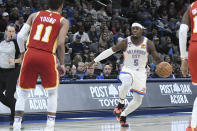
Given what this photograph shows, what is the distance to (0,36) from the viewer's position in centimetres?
1436

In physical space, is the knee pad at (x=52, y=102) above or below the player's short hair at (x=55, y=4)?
below

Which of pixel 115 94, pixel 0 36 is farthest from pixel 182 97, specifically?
pixel 0 36

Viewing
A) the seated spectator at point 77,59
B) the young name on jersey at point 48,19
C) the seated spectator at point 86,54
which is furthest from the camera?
the seated spectator at point 86,54

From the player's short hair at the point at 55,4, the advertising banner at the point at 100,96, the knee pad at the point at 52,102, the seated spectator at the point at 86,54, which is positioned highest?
the player's short hair at the point at 55,4

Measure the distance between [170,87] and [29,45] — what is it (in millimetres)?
7477

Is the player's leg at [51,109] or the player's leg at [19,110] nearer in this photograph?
the player's leg at [51,109]

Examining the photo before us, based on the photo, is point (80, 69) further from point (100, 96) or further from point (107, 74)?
point (100, 96)

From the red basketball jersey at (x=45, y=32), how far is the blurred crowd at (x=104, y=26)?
5170 millimetres

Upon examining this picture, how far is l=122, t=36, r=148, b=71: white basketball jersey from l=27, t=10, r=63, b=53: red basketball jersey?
10.7ft

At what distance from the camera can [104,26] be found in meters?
17.2

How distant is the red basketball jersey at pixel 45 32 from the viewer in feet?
22.9

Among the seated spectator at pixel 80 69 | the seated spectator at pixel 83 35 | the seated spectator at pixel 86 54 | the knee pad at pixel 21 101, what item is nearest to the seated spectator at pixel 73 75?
the seated spectator at pixel 80 69

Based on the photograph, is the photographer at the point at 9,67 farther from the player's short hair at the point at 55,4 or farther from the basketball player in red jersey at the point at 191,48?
the basketball player in red jersey at the point at 191,48

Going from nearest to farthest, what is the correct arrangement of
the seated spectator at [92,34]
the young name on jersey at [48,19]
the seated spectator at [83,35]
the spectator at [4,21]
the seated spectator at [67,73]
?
the young name on jersey at [48,19]
the seated spectator at [67,73]
the spectator at [4,21]
the seated spectator at [83,35]
the seated spectator at [92,34]
